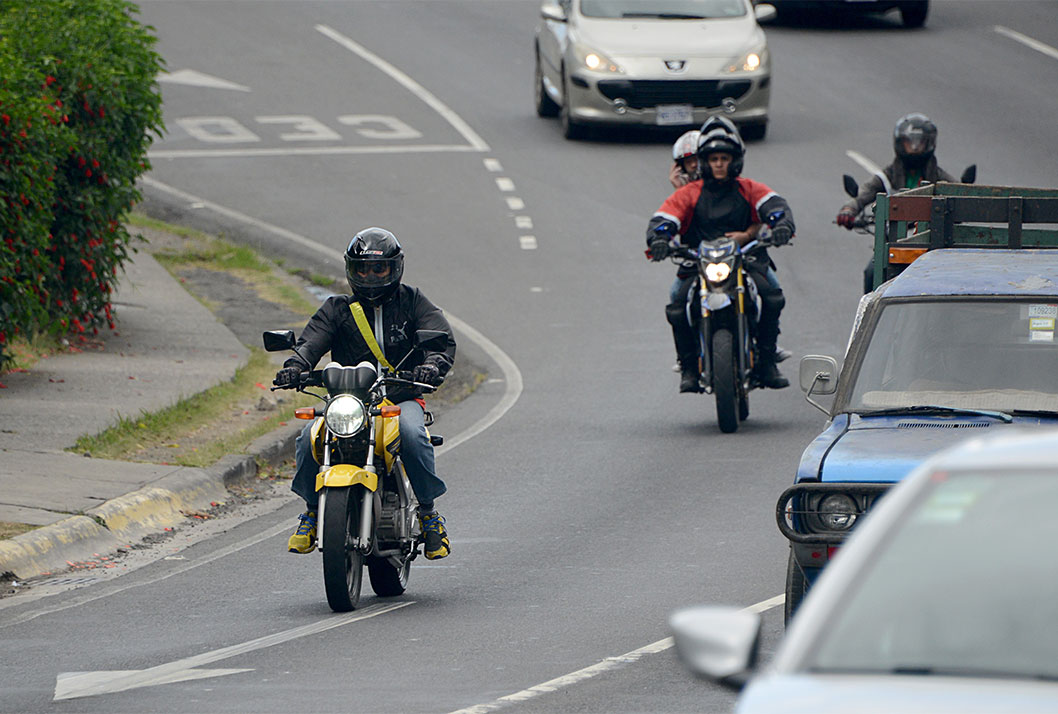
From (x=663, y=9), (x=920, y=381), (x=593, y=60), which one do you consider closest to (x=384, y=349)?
(x=920, y=381)

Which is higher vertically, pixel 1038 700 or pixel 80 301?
pixel 1038 700

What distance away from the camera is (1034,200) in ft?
36.1

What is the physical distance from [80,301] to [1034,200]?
8.98 meters

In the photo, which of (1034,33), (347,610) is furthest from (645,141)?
(347,610)

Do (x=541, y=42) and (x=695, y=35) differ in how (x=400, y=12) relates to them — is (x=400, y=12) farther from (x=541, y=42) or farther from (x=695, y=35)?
(x=695, y=35)

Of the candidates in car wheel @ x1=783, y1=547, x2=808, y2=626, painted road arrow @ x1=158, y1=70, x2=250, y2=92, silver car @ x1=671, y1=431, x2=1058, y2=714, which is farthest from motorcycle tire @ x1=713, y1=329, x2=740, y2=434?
painted road arrow @ x1=158, y1=70, x2=250, y2=92

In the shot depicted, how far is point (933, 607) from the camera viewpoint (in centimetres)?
437

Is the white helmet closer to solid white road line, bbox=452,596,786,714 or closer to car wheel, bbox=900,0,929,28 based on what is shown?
solid white road line, bbox=452,596,786,714

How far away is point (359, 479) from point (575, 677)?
1665mm

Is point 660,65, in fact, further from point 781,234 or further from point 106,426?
point 106,426

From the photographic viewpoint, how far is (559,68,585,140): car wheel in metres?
25.6

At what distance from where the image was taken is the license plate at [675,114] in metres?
25.0

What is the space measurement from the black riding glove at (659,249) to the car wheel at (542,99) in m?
13.7

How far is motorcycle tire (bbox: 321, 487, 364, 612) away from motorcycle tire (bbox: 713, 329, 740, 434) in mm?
4963
